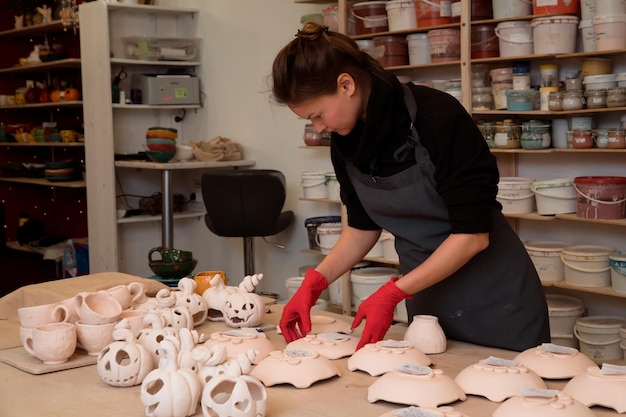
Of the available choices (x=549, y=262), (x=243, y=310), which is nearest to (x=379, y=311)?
(x=243, y=310)

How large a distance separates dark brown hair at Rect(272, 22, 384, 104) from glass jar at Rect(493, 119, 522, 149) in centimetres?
213

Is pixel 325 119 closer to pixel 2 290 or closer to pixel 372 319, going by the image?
pixel 372 319

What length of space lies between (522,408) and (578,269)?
2512 mm

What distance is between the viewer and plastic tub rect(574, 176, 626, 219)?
11.8 ft

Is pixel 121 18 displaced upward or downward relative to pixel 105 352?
upward

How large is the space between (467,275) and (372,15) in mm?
2627

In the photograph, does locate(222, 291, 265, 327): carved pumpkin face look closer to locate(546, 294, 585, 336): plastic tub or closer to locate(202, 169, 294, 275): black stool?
locate(546, 294, 585, 336): plastic tub

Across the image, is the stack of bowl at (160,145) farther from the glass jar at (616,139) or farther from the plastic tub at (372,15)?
the glass jar at (616,139)

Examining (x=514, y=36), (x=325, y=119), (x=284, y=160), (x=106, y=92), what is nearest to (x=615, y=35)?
(x=514, y=36)

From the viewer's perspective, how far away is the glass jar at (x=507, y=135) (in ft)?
12.8

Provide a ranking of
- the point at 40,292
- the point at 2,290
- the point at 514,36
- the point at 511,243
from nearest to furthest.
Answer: the point at 511,243
the point at 40,292
the point at 514,36
the point at 2,290

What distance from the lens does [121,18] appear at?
5758 millimetres

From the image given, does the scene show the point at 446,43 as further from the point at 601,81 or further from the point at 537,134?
the point at 601,81

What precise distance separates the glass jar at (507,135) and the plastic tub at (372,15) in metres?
0.91
